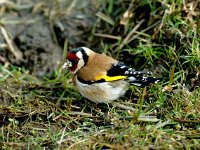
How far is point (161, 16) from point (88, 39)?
0.99 meters

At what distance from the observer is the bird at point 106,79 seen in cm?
435

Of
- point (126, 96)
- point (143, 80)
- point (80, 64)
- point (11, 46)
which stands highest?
point (11, 46)

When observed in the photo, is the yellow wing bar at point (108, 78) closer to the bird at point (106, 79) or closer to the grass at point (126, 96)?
the bird at point (106, 79)

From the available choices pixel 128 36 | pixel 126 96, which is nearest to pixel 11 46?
pixel 128 36

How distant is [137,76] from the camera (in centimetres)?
434

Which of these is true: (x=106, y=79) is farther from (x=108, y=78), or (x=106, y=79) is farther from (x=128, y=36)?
(x=128, y=36)

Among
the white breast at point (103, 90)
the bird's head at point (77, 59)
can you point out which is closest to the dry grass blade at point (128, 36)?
the bird's head at point (77, 59)

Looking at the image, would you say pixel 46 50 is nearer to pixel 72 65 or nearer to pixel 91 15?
pixel 91 15

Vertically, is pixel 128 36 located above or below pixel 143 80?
above

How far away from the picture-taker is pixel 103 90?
436cm

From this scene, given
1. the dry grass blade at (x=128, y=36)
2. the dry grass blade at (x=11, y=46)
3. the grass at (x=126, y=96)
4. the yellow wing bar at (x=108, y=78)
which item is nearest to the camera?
the grass at (x=126, y=96)

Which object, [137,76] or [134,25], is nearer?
[137,76]

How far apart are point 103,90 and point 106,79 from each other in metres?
0.10

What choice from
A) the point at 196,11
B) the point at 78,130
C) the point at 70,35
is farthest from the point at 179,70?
the point at 70,35
